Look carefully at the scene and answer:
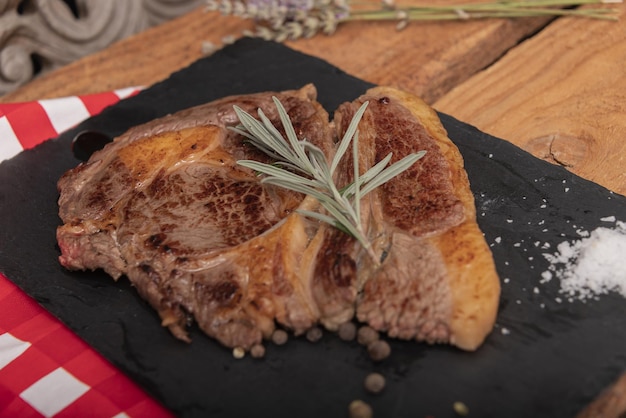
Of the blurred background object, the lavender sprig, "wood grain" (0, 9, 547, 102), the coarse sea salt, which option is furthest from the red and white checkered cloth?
the lavender sprig

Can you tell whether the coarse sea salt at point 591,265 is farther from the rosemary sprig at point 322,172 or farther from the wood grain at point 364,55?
the wood grain at point 364,55

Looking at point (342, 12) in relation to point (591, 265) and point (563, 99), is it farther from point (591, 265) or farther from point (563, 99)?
point (591, 265)

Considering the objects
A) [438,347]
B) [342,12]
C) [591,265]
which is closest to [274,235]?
[438,347]

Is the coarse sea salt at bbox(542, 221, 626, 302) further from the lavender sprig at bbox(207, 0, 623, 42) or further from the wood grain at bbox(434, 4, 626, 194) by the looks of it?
the lavender sprig at bbox(207, 0, 623, 42)

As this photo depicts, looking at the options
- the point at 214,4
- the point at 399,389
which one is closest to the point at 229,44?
the point at 214,4

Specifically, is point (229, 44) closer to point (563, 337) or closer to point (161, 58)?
point (161, 58)

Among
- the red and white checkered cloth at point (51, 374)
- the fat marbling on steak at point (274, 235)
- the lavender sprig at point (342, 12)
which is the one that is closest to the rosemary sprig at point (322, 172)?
the fat marbling on steak at point (274, 235)
